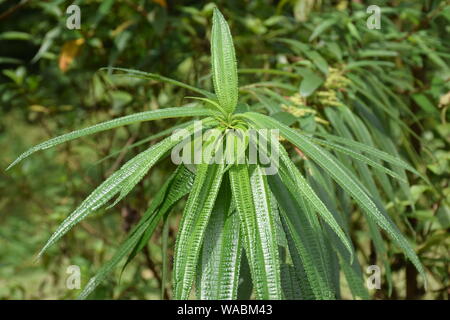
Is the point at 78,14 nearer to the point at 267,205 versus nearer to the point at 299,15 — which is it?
the point at 299,15

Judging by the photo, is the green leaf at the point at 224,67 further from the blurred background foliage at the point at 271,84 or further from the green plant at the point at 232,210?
the blurred background foliage at the point at 271,84

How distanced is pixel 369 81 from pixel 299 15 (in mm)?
452

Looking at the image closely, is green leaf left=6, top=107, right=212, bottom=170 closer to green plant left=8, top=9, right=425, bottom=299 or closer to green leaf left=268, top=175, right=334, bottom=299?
green plant left=8, top=9, right=425, bottom=299

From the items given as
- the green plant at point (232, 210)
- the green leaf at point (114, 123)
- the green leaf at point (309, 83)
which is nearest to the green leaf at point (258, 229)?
the green plant at point (232, 210)

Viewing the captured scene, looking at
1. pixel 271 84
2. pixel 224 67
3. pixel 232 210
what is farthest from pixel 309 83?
pixel 232 210

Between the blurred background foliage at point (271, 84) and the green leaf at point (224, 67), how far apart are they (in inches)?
7.8

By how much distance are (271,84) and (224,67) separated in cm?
38

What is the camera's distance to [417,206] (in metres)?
1.33

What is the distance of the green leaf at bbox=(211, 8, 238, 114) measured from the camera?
69 cm

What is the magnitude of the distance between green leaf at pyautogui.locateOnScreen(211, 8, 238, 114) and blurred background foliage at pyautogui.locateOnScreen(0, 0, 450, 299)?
197 mm

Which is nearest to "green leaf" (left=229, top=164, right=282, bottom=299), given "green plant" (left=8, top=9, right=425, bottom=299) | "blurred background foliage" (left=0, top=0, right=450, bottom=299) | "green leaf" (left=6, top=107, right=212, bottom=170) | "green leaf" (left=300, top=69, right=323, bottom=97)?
"green plant" (left=8, top=9, right=425, bottom=299)

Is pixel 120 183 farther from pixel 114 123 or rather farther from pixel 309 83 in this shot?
pixel 309 83

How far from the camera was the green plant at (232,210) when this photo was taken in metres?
0.58
